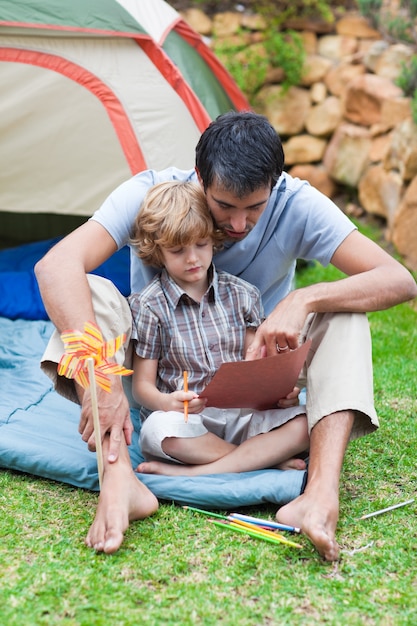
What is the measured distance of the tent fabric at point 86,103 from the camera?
334 centimetres

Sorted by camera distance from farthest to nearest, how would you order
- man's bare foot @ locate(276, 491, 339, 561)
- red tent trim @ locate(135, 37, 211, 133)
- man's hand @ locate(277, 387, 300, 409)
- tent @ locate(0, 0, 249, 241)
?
red tent trim @ locate(135, 37, 211, 133), tent @ locate(0, 0, 249, 241), man's hand @ locate(277, 387, 300, 409), man's bare foot @ locate(276, 491, 339, 561)

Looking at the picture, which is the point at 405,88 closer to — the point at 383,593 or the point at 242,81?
the point at 242,81

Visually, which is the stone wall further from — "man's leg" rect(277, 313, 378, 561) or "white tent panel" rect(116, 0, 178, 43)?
"man's leg" rect(277, 313, 378, 561)

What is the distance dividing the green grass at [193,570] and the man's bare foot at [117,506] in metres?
0.03

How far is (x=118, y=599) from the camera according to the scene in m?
1.50

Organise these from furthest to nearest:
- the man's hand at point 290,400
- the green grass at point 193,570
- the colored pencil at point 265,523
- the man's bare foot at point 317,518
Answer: the man's hand at point 290,400, the colored pencil at point 265,523, the man's bare foot at point 317,518, the green grass at point 193,570

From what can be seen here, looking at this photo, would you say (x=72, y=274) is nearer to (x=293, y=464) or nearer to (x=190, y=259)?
(x=190, y=259)

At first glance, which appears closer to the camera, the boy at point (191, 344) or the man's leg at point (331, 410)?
the man's leg at point (331, 410)

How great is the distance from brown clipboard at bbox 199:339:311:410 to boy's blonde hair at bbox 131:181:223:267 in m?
0.41

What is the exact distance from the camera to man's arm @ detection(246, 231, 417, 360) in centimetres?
197

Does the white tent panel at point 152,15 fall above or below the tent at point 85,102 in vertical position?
above

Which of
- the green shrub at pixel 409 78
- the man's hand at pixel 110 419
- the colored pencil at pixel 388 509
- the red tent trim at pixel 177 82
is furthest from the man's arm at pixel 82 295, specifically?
the green shrub at pixel 409 78

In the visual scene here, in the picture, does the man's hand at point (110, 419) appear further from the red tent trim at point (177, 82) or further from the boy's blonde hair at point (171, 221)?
the red tent trim at point (177, 82)

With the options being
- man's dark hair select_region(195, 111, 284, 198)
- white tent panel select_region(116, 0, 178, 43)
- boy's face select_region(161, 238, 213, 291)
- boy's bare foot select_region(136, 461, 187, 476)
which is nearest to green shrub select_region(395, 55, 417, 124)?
white tent panel select_region(116, 0, 178, 43)
